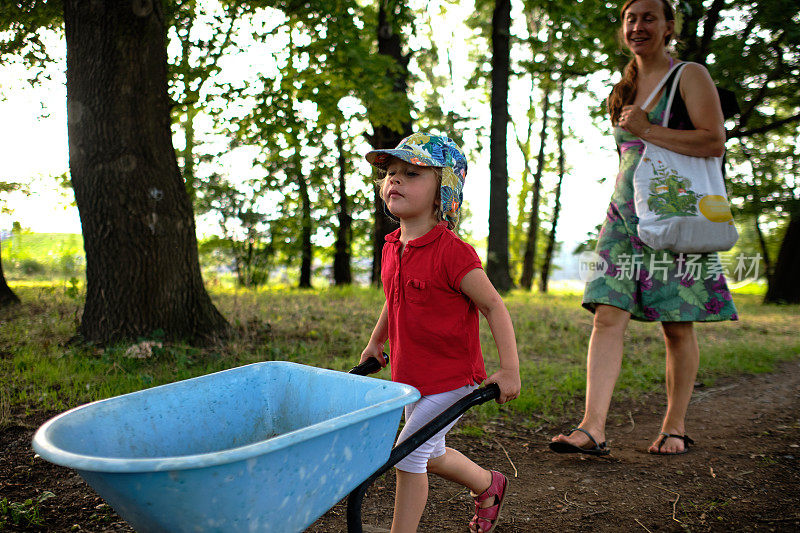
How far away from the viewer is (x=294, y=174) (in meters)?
11.9

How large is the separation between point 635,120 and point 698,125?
0.30 m

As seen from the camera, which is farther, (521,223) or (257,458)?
(521,223)

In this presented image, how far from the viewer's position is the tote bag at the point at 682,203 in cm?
290

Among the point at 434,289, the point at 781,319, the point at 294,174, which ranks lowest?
the point at 781,319

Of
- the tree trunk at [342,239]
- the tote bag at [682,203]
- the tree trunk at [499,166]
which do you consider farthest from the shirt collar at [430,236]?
the tree trunk at [342,239]

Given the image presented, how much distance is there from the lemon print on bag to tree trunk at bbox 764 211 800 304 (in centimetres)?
1105

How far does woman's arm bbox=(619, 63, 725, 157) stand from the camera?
290 centimetres

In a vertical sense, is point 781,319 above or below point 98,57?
below

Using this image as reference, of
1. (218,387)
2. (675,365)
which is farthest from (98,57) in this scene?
(675,365)

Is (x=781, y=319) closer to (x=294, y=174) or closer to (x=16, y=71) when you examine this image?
(x=294, y=174)

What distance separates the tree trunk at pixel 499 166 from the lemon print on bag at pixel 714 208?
8.18 meters

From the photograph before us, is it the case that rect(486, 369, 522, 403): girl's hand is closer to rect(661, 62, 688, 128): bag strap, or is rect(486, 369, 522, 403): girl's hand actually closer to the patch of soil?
the patch of soil

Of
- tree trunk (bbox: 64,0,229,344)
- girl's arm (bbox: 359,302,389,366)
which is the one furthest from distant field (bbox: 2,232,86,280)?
girl's arm (bbox: 359,302,389,366)

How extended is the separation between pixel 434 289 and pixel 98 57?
3866 millimetres
